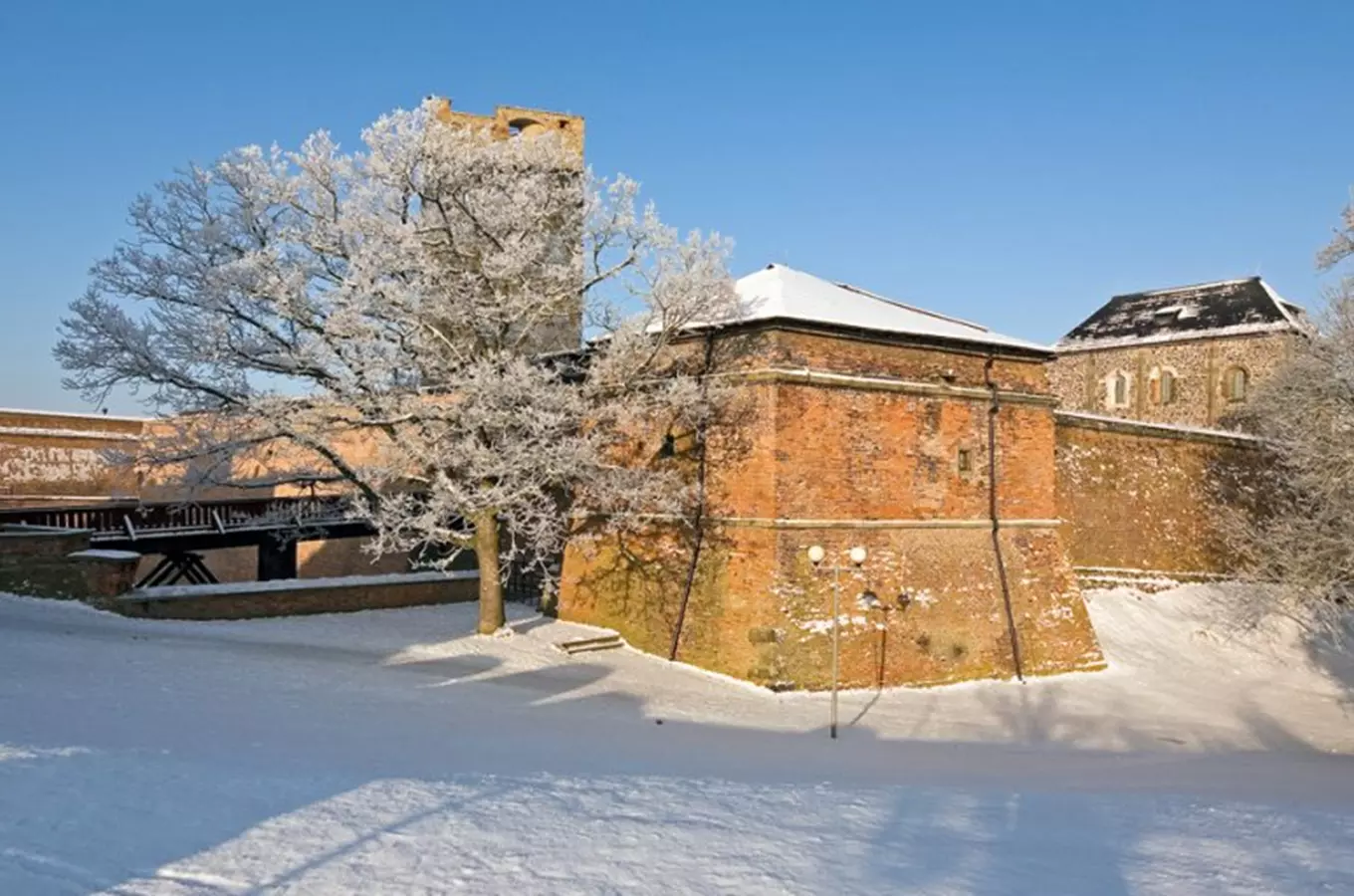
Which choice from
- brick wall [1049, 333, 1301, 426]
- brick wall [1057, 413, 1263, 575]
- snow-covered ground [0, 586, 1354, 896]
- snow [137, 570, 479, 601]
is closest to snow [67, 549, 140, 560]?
snow [137, 570, 479, 601]

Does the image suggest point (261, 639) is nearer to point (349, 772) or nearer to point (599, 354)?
Answer: point (599, 354)

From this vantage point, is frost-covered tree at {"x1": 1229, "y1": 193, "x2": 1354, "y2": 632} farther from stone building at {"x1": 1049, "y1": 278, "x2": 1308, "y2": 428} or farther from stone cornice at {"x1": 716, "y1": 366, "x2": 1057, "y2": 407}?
stone building at {"x1": 1049, "y1": 278, "x2": 1308, "y2": 428}

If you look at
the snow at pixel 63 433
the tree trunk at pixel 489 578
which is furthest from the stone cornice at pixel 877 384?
the snow at pixel 63 433

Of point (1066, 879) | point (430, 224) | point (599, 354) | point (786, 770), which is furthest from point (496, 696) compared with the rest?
point (1066, 879)

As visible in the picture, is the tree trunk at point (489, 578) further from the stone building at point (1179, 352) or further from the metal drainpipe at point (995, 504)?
the stone building at point (1179, 352)

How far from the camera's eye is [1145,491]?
24219mm

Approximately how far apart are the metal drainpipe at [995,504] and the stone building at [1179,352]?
63.5 ft

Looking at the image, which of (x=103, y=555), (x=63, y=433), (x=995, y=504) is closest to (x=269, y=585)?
(x=103, y=555)

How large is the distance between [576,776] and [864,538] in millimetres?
8580

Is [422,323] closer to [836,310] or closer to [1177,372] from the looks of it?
[836,310]

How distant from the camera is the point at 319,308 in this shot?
15.2 metres

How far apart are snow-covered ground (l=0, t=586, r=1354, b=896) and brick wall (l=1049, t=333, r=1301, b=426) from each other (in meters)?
20.2

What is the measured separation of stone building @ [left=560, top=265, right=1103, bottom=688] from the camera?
15922 mm

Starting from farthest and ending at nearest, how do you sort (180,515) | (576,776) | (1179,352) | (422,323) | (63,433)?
1. (1179,352)
2. (63,433)
3. (180,515)
4. (422,323)
5. (576,776)
